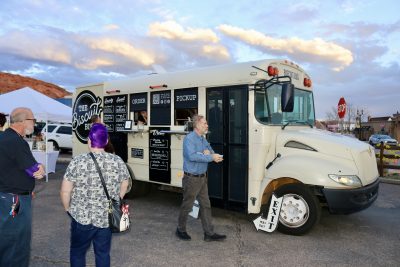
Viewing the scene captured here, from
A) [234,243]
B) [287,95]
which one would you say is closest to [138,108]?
[287,95]

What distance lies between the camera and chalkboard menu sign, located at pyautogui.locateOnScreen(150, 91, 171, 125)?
7395 millimetres

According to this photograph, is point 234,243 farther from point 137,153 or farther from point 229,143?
point 137,153

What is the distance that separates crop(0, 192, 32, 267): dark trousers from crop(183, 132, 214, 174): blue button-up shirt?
2283 millimetres

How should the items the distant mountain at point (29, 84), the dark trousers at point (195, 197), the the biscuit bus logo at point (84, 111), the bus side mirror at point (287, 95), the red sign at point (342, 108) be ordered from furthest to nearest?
the distant mountain at point (29, 84), the red sign at point (342, 108), the the biscuit bus logo at point (84, 111), the bus side mirror at point (287, 95), the dark trousers at point (195, 197)

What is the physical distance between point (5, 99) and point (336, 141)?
34.9 feet

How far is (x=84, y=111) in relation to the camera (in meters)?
9.23

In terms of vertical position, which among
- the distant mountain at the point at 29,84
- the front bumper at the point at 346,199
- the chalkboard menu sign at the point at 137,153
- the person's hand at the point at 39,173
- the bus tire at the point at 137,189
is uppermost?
the distant mountain at the point at 29,84

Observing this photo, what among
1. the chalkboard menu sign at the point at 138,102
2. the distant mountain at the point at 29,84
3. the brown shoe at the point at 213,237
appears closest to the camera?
the brown shoe at the point at 213,237

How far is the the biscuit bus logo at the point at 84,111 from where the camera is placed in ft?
29.5

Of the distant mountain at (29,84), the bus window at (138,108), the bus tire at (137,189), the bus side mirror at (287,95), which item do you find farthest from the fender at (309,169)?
the distant mountain at (29,84)

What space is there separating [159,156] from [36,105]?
5905 mm

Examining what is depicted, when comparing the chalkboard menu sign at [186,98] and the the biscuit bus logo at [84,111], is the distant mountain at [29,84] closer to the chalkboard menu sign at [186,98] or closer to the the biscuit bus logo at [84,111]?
the the biscuit bus logo at [84,111]

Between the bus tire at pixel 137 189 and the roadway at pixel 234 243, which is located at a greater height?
the bus tire at pixel 137 189

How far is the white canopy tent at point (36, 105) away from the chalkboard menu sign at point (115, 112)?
3479mm
